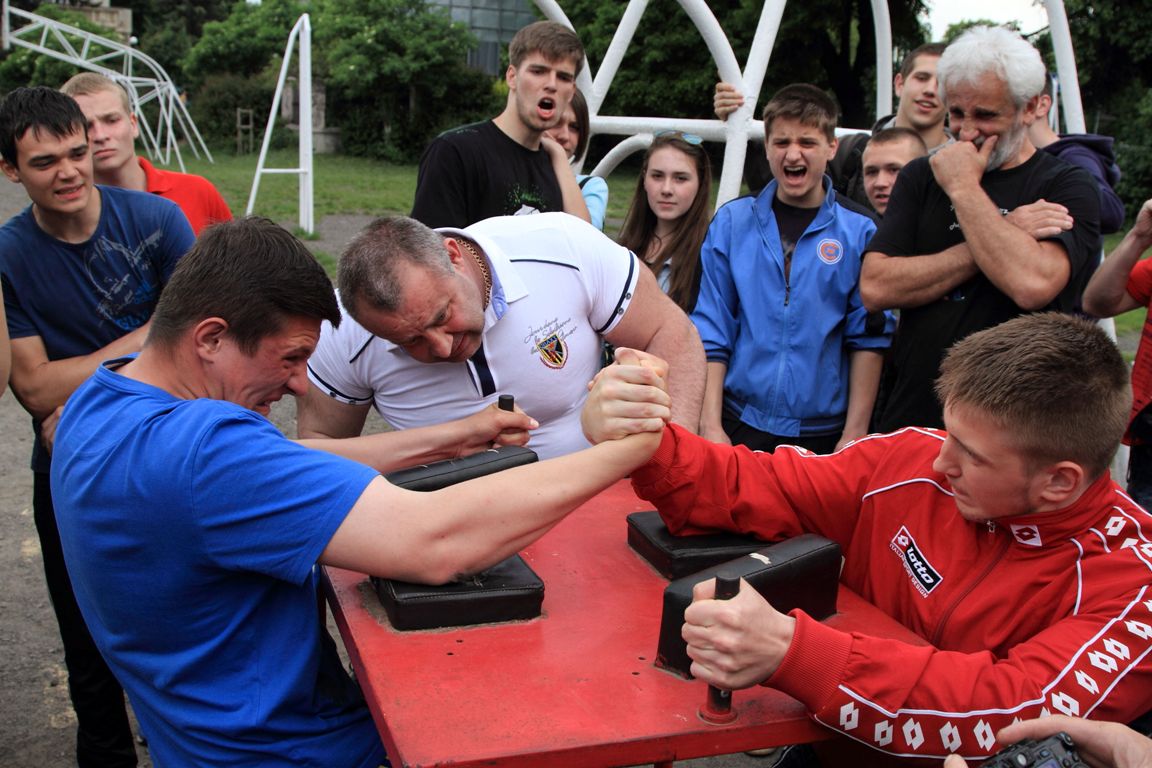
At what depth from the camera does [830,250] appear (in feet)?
11.4

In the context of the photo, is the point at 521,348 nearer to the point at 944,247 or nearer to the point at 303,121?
the point at 944,247

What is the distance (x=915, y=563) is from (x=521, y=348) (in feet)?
4.05

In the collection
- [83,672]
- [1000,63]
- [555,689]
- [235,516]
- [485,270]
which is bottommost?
[83,672]

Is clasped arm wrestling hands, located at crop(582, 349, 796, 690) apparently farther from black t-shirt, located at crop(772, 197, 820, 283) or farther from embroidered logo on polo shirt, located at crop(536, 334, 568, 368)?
black t-shirt, located at crop(772, 197, 820, 283)

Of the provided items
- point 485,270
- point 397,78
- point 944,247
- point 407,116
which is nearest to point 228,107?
point 397,78

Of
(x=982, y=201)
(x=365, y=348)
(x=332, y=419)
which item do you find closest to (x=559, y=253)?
(x=365, y=348)

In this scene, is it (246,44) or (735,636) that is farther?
(246,44)

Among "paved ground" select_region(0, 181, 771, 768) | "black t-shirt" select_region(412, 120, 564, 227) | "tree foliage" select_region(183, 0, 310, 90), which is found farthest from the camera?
"tree foliage" select_region(183, 0, 310, 90)

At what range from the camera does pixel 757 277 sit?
352 centimetres

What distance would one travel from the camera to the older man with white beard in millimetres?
2918

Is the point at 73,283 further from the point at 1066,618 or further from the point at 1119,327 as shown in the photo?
the point at 1119,327

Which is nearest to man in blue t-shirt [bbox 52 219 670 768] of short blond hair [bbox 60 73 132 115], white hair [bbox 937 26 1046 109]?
white hair [bbox 937 26 1046 109]

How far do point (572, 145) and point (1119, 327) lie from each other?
7165 mm

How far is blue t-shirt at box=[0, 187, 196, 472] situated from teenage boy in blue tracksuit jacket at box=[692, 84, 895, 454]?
183 centimetres
